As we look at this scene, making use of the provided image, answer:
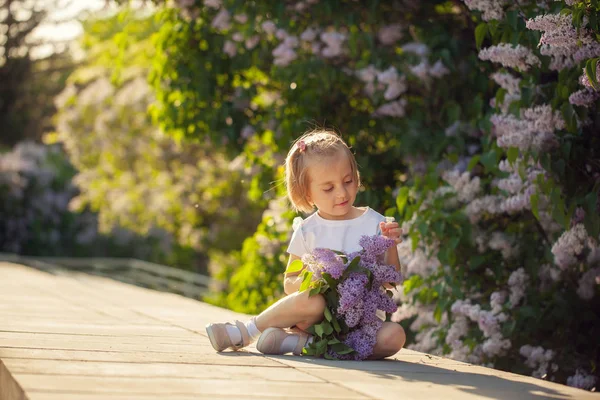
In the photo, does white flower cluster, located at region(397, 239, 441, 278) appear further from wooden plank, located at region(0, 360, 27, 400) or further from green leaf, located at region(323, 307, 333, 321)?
wooden plank, located at region(0, 360, 27, 400)

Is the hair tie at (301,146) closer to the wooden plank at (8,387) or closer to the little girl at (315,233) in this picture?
the little girl at (315,233)

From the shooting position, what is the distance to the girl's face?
435 cm

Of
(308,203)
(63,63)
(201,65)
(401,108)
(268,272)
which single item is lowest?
(268,272)

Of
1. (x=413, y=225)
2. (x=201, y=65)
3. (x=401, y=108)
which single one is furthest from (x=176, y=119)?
(x=413, y=225)

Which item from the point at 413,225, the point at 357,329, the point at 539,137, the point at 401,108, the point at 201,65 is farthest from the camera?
the point at 201,65

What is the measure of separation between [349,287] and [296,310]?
26 centimetres

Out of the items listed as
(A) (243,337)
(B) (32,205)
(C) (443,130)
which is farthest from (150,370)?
(B) (32,205)

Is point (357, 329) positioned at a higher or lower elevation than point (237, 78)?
lower

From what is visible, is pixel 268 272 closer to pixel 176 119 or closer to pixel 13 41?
pixel 176 119

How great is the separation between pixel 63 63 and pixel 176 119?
87.9 ft

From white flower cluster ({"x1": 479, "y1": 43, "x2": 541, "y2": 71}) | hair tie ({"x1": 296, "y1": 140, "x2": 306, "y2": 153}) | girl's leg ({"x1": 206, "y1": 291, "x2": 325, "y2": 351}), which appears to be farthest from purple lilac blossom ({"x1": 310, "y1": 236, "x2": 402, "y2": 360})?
white flower cluster ({"x1": 479, "y1": 43, "x2": 541, "y2": 71})

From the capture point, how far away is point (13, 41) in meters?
30.9

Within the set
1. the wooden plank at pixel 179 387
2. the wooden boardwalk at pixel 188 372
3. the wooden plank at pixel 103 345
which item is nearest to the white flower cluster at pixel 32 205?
the wooden boardwalk at pixel 188 372

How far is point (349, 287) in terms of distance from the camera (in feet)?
13.9
